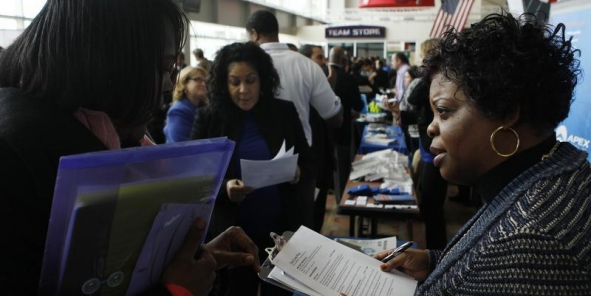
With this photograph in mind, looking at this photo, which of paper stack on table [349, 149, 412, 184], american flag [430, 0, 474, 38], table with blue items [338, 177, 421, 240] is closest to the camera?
table with blue items [338, 177, 421, 240]

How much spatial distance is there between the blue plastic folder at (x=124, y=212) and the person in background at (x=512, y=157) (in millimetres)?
546

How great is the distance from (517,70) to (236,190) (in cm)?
126

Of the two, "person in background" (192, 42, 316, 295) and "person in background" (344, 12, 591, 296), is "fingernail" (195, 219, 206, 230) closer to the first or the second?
"person in background" (344, 12, 591, 296)

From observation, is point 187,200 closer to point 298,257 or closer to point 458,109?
point 298,257

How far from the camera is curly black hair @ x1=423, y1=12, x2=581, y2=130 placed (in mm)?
920

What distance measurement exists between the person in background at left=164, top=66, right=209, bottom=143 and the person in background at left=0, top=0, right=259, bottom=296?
1.86m

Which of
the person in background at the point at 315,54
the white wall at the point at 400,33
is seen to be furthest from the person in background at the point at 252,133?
the white wall at the point at 400,33

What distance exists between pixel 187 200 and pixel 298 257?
538mm

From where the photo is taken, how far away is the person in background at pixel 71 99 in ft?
2.07

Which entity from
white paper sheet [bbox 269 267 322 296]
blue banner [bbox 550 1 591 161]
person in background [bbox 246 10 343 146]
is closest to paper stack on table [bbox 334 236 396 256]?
white paper sheet [bbox 269 267 322 296]

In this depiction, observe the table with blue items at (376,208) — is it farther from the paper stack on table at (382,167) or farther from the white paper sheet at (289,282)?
the white paper sheet at (289,282)

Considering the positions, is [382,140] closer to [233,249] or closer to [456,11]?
[456,11]

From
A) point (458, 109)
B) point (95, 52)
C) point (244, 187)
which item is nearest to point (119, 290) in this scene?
point (95, 52)

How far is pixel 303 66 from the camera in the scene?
9.53ft
